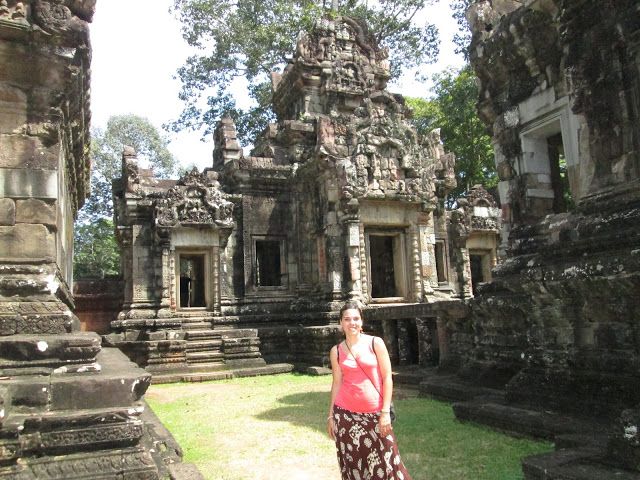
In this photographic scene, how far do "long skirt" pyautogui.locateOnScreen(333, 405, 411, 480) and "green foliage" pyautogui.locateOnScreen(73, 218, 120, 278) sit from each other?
32.3m

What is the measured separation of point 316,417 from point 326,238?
22.0ft

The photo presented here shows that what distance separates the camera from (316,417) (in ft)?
24.1

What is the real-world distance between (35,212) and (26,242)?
271 millimetres

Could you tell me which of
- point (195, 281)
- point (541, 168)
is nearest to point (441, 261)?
point (195, 281)

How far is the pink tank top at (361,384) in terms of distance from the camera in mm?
3615

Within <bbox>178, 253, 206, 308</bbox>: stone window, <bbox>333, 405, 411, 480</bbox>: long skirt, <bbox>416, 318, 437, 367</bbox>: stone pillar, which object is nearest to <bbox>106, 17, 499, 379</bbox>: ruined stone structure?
<bbox>178, 253, 206, 308</bbox>: stone window

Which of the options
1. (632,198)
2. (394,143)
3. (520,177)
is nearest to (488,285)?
(520,177)

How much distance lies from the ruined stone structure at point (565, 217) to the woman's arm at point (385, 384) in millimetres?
1249

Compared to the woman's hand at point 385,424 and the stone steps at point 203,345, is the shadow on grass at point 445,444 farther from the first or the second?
the stone steps at point 203,345

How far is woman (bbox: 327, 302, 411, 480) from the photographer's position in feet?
11.6

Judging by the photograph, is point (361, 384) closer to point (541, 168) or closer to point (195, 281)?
point (541, 168)

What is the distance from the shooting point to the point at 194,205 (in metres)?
14.1

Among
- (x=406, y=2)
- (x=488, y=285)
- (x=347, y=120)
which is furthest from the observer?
(x=406, y=2)

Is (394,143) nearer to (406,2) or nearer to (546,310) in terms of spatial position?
(546,310)
